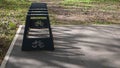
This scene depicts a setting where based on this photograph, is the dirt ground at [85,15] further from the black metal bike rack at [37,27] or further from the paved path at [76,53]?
the black metal bike rack at [37,27]

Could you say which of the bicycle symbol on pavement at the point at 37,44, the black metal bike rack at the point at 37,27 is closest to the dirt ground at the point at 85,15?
the black metal bike rack at the point at 37,27

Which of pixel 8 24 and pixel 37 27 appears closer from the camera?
pixel 37 27

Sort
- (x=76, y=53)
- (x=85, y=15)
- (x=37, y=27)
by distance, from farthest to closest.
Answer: (x=85, y=15) → (x=37, y=27) → (x=76, y=53)

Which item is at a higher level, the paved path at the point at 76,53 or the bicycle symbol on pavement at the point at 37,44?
the bicycle symbol on pavement at the point at 37,44

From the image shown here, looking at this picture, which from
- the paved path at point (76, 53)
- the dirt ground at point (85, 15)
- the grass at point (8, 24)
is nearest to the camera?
the paved path at point (76, 53)

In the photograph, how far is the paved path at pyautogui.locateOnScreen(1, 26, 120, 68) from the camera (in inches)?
256

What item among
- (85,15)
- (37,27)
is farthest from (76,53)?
(85,15)

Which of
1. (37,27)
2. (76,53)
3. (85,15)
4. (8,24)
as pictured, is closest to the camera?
(76,53)

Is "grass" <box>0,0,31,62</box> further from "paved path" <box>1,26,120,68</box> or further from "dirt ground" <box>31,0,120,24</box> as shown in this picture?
"dirt ground" <box>31,0,120,24</box>

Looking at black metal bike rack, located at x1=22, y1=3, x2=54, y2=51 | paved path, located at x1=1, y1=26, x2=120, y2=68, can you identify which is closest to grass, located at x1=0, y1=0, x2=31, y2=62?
paved path, located at x1=1, y1=26, x2=120, y2=68

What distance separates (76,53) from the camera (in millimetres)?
7332

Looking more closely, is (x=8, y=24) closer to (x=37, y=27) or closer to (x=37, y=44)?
(x=37, y=27)

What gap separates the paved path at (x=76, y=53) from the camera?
21.4 ft

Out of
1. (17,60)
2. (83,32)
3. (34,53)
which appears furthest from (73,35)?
(17,60)
